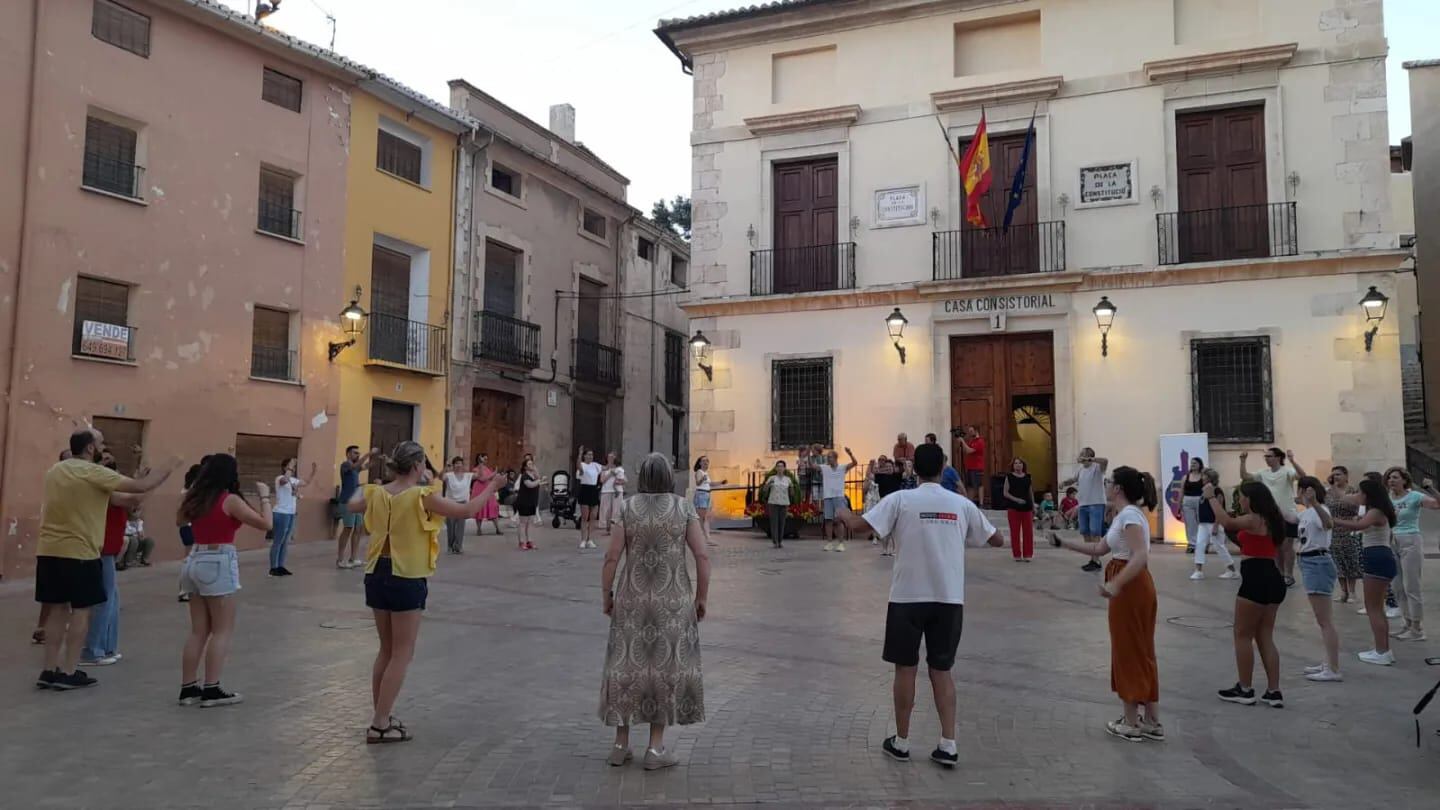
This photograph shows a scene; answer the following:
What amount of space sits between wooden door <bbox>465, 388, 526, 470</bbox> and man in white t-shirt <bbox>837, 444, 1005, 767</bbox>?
17.9 m

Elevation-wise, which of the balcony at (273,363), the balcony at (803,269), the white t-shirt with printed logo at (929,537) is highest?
the balcony at (803,269)

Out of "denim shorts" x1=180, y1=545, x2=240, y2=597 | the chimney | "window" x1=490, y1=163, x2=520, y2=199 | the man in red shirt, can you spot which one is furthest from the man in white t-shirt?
the chimney

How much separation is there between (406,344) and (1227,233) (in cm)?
1542

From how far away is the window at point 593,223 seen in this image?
Answer: 1059 inches

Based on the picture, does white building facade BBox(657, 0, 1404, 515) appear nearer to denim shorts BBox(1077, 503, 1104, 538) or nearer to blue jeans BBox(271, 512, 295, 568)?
denim shorts BBox(1077, 503, 1104, 538)

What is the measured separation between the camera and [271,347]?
1805cm

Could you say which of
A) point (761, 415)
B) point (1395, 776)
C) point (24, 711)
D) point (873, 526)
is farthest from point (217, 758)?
point (761, 415)

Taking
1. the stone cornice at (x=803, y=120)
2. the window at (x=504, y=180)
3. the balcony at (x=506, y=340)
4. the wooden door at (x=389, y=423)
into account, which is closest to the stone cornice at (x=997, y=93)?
the stone cornice at (x=803, y=120)

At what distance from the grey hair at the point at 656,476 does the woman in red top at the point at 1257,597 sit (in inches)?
144

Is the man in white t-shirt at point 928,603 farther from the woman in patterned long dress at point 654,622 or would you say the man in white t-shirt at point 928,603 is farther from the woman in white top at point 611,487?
the woman in white top at point 611,487

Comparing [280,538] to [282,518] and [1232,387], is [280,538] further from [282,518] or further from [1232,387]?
[1232,387]

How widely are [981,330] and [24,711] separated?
15906 mm

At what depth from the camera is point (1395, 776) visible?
5.18m

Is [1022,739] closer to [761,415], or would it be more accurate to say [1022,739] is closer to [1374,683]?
[1374,683]
